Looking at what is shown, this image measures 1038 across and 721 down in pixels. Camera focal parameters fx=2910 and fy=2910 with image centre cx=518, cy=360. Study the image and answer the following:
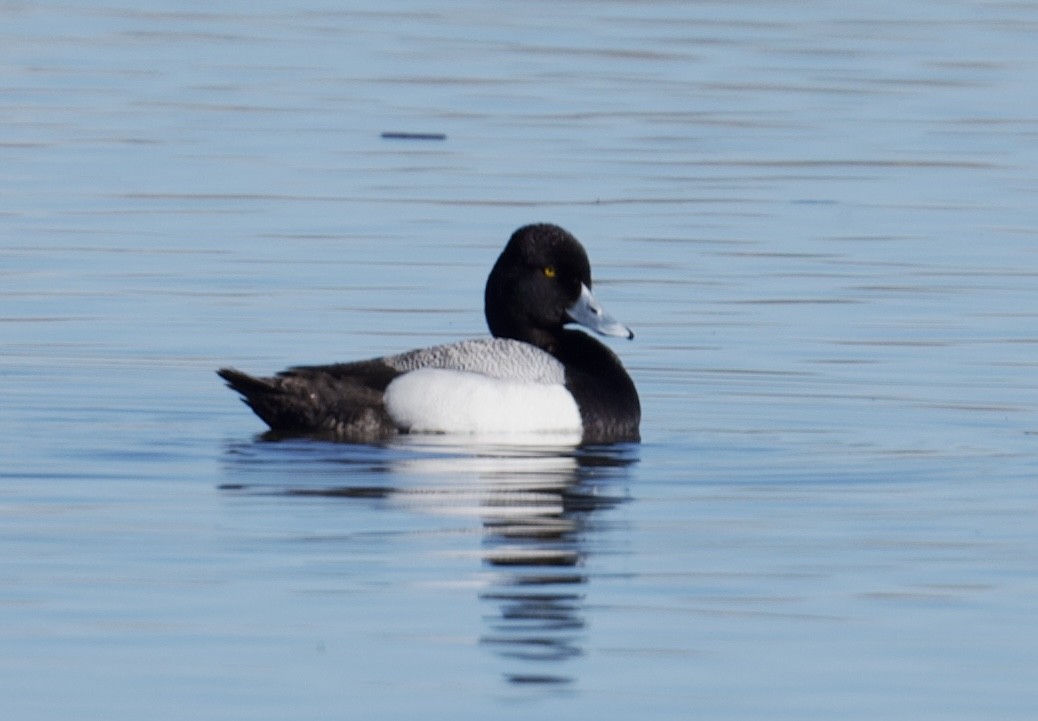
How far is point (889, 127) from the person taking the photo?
22375 millimetres

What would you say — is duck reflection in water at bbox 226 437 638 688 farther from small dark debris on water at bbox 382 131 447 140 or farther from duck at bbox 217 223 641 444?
small dark debris on water at bbox 382 131 447 140

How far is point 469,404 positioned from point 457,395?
6 cm

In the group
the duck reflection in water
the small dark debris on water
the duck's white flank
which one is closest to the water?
the duck reflection in water

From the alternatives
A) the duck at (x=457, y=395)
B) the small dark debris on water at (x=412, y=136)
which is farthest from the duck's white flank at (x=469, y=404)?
the small dark debris on water at (x=412, y=136)

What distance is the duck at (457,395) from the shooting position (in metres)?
11.5

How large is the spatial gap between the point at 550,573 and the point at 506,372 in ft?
10.0

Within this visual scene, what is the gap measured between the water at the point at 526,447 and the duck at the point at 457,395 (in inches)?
8.1

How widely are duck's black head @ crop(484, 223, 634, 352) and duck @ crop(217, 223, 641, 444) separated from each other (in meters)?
0.17

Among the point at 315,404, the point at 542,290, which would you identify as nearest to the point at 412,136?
the point at 542,290

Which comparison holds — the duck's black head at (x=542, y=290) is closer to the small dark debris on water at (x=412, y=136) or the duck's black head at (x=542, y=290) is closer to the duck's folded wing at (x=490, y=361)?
the duck's folded wing at (x=490, y=361)

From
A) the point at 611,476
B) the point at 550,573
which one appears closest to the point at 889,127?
the point at 611,476

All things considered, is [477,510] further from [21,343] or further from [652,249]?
[652,249]

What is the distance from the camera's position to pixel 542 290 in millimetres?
12586

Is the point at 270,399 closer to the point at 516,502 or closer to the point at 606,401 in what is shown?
the point at 606,401
